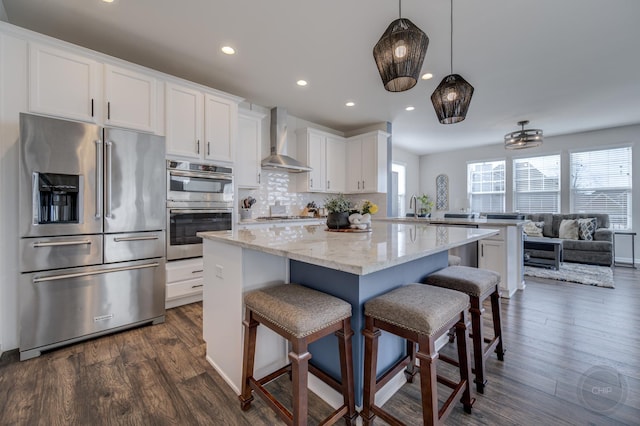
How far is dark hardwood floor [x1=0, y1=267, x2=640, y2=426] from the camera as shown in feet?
4.75

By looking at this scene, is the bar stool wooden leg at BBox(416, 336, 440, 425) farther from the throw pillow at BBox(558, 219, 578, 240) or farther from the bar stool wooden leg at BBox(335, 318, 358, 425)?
the throw pillow at BBox(558, 219, 578, 240)

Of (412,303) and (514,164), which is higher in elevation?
(514,164)

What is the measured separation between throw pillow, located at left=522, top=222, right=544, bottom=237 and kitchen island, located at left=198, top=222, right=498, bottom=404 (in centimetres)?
503

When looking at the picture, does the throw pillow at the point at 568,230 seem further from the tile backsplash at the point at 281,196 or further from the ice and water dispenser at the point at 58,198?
the ice and water dispenser at the point at 58,198

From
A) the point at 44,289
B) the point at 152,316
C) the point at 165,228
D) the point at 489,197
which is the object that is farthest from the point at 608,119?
the point at 44,289

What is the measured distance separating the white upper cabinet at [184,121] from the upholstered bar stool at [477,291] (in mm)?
2762

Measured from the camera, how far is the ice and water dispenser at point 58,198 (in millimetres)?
2033

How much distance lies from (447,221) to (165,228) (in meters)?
3.58

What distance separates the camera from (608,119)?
4.96 metres

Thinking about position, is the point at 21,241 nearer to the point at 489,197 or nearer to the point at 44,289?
the point at 44,289

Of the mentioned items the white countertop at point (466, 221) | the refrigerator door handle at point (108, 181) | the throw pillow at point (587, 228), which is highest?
the refrigerator door handle at point (108, 181)

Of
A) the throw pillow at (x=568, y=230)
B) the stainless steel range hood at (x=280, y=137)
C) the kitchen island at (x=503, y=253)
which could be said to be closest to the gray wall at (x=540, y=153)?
the throw pillow at (x=568, y=230)

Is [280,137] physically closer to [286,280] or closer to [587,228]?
[286,280]

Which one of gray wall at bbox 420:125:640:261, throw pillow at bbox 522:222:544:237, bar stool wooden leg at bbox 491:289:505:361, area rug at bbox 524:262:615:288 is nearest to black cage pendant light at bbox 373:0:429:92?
bar stool wooden leg at bbox 491:289:505:361
